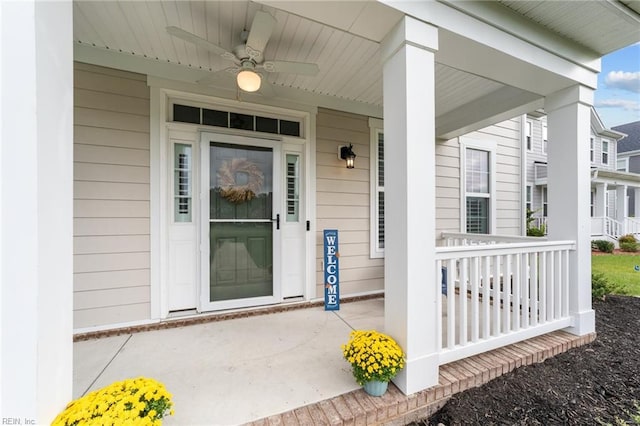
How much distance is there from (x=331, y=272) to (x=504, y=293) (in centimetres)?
172

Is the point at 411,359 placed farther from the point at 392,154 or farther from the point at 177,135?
the point at 177,135

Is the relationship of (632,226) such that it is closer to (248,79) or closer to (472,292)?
(472,292)

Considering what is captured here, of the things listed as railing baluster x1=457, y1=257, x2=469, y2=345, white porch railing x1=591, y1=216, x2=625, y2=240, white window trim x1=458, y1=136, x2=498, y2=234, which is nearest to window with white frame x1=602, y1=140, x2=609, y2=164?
white porch railing x1=591, y1=216, x2=625, y2=240

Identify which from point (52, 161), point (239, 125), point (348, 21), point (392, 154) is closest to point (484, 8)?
point (348, 21)

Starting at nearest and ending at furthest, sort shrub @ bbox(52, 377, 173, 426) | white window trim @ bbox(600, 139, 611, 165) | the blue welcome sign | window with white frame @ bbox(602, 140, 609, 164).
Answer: shrub @ bbox(52, 377, 173, 426) → the blue welcome sign → white window trim @ bbox(600, 139, 611, 165) → window with white frame @ bbox(602, 140, 609, 164)

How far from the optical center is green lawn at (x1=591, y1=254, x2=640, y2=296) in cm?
433

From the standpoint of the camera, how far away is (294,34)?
7.03 feet

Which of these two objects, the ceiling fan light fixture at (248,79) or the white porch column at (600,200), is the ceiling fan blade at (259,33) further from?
the white porch column at (600,200)

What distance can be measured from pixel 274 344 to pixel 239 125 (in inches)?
93.2

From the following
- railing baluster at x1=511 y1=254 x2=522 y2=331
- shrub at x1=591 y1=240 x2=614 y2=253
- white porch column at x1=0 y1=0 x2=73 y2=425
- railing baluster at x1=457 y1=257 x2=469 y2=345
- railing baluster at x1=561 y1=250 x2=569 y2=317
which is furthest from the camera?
shrub at x1=591 y1=240 x2=614 y2=253

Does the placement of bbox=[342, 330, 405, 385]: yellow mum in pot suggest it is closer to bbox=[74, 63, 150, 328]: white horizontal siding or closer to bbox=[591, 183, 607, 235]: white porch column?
bbox=[74, 63, 150, 328]: white horizontal siding

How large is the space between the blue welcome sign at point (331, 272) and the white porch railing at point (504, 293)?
121 cm

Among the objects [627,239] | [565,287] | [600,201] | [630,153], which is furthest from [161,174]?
[630,153]

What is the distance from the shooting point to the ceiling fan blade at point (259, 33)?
1.71 metres
